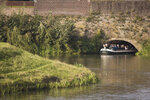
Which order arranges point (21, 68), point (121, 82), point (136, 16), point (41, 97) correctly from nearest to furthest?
point (41, 97) → point (21, 68) → point (121, 82) → point (136, 16)

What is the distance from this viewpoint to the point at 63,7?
50.8 metres

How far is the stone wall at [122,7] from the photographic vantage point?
5003 centimetres

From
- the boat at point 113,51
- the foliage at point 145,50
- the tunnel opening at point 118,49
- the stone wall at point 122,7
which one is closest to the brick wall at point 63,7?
the stone wall at point 122,7

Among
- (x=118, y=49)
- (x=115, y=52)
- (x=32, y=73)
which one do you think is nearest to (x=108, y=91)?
(x=32, y=73)

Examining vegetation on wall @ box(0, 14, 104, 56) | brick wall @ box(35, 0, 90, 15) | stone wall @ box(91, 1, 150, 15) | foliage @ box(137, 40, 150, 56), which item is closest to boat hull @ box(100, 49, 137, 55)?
vegetation on wall @ box(0, 14, 104, 56)

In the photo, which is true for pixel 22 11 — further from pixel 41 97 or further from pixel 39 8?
pixel 41 97

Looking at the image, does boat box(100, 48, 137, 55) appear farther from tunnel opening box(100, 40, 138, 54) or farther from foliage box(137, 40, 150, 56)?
foliage box(137, 40, 150, 56)

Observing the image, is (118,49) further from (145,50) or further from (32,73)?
(32,73)

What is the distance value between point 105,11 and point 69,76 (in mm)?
28474

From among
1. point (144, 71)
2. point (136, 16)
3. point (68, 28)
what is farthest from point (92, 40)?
point (144, 71)

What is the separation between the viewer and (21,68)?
73.8 feet

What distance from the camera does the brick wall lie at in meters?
50.6

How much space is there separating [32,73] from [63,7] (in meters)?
29.5

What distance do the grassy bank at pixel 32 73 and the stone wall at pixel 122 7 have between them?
26.3 m
